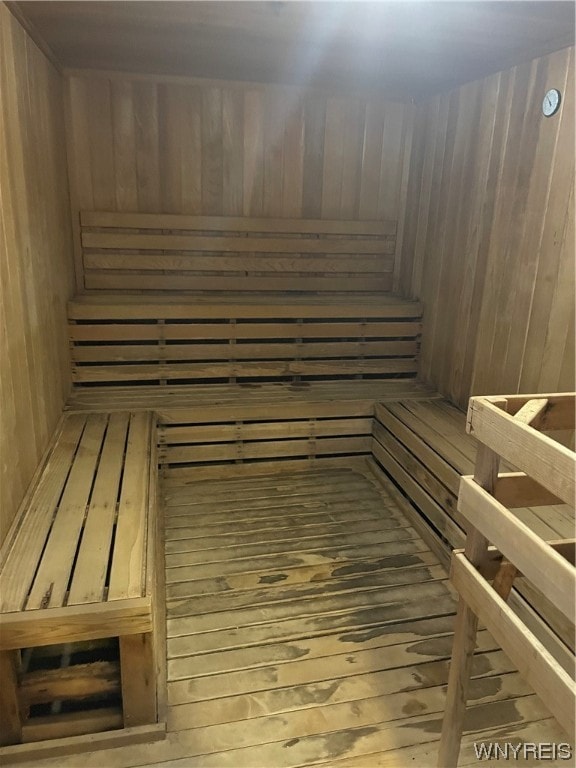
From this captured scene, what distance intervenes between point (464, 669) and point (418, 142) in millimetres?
3493

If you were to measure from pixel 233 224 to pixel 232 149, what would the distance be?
504 mm

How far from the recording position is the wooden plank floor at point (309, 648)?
1.78m

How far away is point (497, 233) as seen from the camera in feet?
9.83

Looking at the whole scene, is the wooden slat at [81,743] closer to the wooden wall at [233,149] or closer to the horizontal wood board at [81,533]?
the horizontal wood board at [81,533]

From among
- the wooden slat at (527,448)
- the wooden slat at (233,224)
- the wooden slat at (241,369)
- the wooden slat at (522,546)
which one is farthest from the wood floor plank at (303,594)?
the wooden slat at (233,224)

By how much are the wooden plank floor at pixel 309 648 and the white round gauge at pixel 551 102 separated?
6.89 ft

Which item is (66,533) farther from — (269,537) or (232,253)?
(232,253)

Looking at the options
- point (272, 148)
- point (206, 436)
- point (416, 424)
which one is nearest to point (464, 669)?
point (416, 424)

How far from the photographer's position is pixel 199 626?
223 cm

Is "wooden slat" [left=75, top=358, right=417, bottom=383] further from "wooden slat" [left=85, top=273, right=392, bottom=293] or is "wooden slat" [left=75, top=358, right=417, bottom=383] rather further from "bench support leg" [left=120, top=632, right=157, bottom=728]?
"bench support leg" [left=120, top=632, right=157, bottom=728]

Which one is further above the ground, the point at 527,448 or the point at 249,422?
the point at 527,448

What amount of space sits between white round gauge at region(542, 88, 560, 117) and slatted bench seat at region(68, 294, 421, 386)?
4.90 ft

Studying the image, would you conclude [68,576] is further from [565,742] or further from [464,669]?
[565,742]

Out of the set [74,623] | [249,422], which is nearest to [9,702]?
[74,623]
